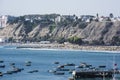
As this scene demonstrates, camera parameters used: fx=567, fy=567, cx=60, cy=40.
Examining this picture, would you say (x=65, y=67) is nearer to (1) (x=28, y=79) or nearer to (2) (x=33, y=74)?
(2) (x=33, y=74)

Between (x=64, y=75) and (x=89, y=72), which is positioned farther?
(x=64, y=75)

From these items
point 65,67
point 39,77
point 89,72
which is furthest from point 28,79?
point 65,67

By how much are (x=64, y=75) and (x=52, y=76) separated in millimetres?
2271

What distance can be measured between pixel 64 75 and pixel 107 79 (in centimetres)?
1243

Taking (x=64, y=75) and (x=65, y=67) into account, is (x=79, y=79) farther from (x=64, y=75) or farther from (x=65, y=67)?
(x=65, y=67)

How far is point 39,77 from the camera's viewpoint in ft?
309

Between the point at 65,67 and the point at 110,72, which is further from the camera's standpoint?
the point at 65,67

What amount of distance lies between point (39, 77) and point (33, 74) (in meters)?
5.77

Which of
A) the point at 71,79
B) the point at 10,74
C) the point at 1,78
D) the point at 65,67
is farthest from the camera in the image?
the point at 65,67

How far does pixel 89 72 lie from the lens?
3521 inches

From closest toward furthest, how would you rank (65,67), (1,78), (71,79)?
(71,79), (1,78), (65,67)

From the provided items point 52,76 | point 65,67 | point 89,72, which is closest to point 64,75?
point 52,76

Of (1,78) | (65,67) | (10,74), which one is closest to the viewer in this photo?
(1,78)

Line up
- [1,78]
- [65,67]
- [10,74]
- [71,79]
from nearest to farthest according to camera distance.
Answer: [71,79] → [1,78] → [10,74] → [65,67]
